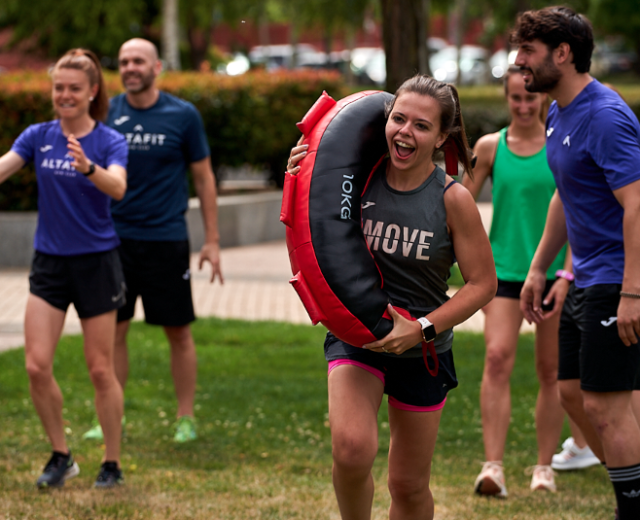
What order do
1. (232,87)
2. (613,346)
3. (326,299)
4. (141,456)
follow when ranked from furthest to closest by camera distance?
(232,87) < (141,456) < (613,346) < (326,299)

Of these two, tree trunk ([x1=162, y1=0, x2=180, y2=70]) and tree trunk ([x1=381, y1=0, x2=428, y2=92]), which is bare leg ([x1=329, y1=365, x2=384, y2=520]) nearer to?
tree trunk ([x1=381, y1=0, x2=428, y2=92])

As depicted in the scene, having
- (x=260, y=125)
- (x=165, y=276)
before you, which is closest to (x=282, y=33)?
(x=260, y=125)

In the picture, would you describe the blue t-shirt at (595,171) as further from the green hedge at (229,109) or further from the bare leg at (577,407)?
the green hedge at (229,109)

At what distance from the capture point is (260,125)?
14.1 meters

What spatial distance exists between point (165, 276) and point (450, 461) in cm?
206

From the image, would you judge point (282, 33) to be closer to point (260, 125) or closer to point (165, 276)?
point (260, 125)

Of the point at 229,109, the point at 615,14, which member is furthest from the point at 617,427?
the point at 615,14

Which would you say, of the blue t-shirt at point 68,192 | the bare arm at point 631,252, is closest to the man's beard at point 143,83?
the blue t-shirt at point 68,192

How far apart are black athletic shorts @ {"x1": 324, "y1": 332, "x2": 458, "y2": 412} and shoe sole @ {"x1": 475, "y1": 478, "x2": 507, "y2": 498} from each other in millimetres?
1333

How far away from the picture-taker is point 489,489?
4789 mm

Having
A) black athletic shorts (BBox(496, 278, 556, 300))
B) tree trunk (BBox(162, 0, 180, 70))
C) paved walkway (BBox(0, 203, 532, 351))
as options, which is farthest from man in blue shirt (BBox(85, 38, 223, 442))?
tree trunk (BBox(162, 0, 180, 70))

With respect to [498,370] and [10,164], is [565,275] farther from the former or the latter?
[10,164]

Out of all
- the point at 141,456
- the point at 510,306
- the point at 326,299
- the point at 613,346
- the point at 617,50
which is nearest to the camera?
the point at 326,299

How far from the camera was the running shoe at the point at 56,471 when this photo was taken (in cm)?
475
